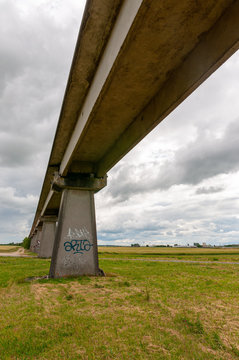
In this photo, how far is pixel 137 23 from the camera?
184 inches

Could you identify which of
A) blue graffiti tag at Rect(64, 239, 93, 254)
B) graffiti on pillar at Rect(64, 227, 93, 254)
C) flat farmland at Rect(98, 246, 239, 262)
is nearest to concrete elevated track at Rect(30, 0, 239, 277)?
graffiti on pillar at Rect(64, 227, 93, 254)

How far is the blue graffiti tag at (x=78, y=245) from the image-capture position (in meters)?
14.3

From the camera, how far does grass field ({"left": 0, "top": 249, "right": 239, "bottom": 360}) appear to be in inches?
173

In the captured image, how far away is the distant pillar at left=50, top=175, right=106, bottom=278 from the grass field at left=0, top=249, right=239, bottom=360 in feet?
12.6

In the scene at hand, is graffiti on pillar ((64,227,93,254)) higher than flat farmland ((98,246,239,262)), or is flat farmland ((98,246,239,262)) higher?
graffiti on pillar ((64,227,93,254))

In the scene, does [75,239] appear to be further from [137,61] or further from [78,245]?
[137,61]

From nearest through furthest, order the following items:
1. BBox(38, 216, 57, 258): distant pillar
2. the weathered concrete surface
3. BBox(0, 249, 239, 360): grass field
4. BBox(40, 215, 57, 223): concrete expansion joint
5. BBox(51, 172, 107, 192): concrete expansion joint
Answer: BBox(0, 249, 239, 360): grass field, the weathered concrete surface, BBox(51, 172, 107, 192): concrete expansion joint, BBox(38, 216, 57, 258): distant pillar, BBox(40, 215, 57, 223): concrete expansion joint

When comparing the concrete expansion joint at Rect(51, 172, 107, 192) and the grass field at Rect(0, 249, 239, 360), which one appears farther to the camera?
the concrete expansion joint at Rect(51, 172, 107, 192)

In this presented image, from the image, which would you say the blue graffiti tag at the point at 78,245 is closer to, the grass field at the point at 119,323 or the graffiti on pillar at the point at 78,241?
the graffiti on pillar at the point at 78,241

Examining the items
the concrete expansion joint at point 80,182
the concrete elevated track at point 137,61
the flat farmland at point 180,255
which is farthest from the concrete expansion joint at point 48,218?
the concrete elevated track at point 137,61

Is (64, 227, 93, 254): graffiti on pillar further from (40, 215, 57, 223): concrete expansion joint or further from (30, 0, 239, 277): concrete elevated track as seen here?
(40, 215, 57, 223): concrete expansion joint

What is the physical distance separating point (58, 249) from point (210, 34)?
13218mm

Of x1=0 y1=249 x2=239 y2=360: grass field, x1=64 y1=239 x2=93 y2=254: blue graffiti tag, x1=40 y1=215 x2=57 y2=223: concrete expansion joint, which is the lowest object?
x1=0 y1=249 x2=239 y2=360: grass field

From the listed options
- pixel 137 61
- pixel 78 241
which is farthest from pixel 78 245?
pixel 137 61
